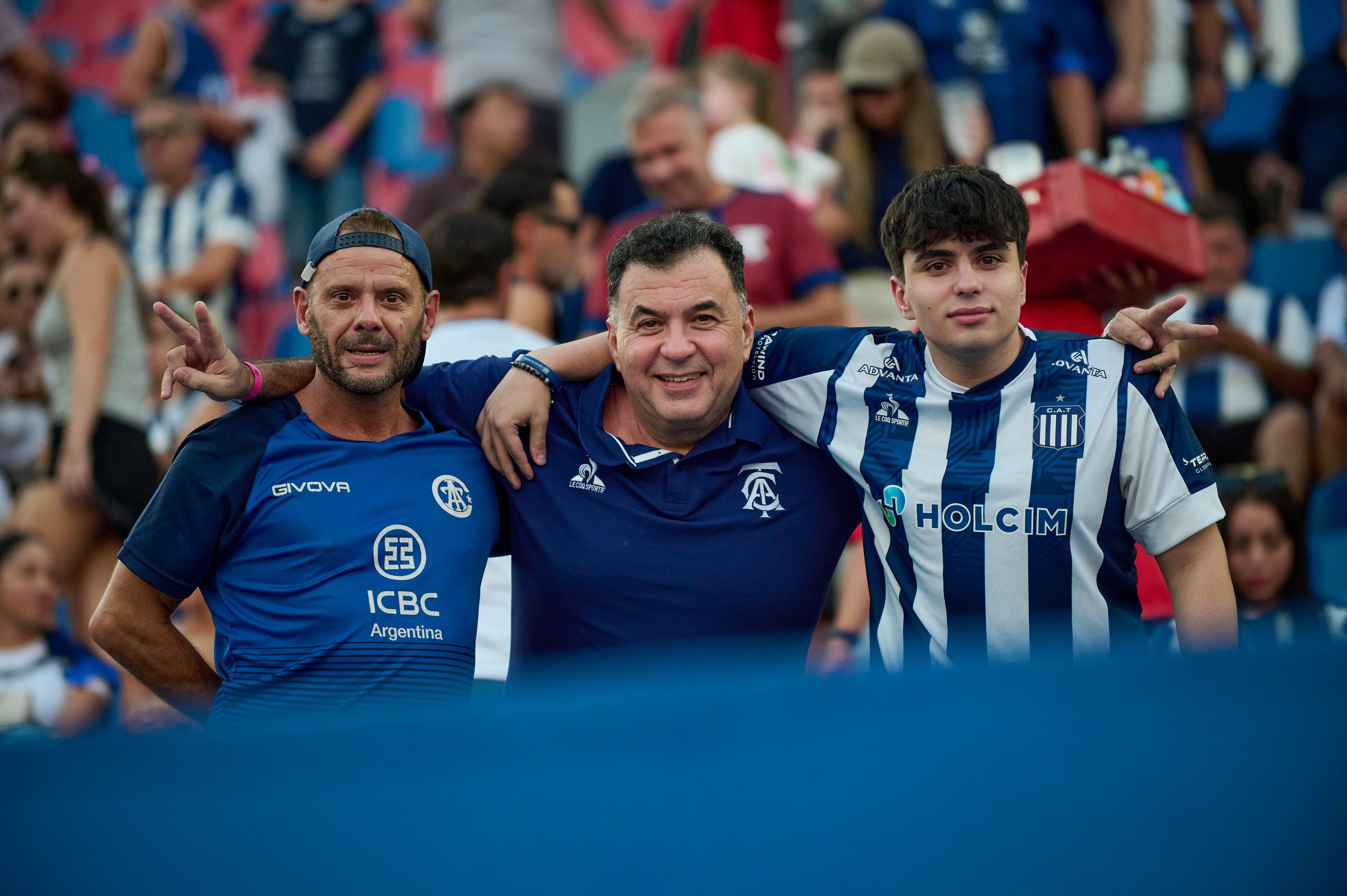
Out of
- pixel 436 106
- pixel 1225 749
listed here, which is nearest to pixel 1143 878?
pixel 1225 749

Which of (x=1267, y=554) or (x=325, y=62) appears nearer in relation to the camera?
(x=1267, y=554)

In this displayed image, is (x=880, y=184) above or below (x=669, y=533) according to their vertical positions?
above

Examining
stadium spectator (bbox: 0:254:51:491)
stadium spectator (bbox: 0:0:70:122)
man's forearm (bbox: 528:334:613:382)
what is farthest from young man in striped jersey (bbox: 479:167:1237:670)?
stadium spectator (bbox: 0:0:70:122)

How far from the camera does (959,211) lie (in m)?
2.68

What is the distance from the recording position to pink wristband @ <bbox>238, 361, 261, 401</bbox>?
9.27ft

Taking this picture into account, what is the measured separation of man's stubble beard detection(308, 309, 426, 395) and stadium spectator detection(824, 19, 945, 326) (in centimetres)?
323

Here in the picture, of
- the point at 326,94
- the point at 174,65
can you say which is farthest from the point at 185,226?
the point at 174,65

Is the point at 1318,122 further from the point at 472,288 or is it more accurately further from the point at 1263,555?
the point at 472,288

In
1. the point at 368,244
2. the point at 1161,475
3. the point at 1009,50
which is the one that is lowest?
the point at 1161,475

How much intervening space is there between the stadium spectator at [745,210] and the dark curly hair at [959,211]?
2005mm

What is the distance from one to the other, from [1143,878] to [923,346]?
1.78 meters

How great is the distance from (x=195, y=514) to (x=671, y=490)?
1.03 m

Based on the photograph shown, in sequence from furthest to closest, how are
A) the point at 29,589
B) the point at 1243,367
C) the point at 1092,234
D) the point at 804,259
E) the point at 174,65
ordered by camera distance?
the point at 174,65, the point at 1243,367, the point at 29,589, the point at 804,259, the point at 1092,234

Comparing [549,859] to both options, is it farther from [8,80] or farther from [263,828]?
[8,80]
